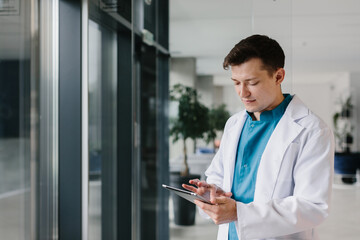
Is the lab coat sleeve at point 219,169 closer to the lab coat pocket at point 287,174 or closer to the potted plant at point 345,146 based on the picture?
the lab coat pocket at point 287,174

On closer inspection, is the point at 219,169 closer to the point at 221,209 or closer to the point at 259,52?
the point at 221,209

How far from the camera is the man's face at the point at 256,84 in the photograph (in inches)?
51.6

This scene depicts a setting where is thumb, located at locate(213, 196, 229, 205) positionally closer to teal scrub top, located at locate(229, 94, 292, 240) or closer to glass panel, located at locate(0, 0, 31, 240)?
teal scrub top, located at locate(229, 94, 292, 240)

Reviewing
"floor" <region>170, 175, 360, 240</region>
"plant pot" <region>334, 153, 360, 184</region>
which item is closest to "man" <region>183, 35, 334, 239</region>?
"floor" <region>170, 175, 360, 240</region>

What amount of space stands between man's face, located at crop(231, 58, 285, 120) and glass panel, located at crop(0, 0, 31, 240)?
1.49 metres

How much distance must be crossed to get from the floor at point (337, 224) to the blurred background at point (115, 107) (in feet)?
0.05

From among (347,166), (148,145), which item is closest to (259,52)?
(148,145)

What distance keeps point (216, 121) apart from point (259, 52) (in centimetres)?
141

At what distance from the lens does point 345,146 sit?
9516 millimetres

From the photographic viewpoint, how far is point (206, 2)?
8.62ft

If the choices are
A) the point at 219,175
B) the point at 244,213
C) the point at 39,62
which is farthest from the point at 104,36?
the point at 244,213

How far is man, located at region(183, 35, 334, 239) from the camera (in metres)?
1.19

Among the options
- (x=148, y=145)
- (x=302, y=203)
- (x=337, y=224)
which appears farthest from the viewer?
(x=337, y=224)

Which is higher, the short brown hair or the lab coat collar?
the short brown hair
